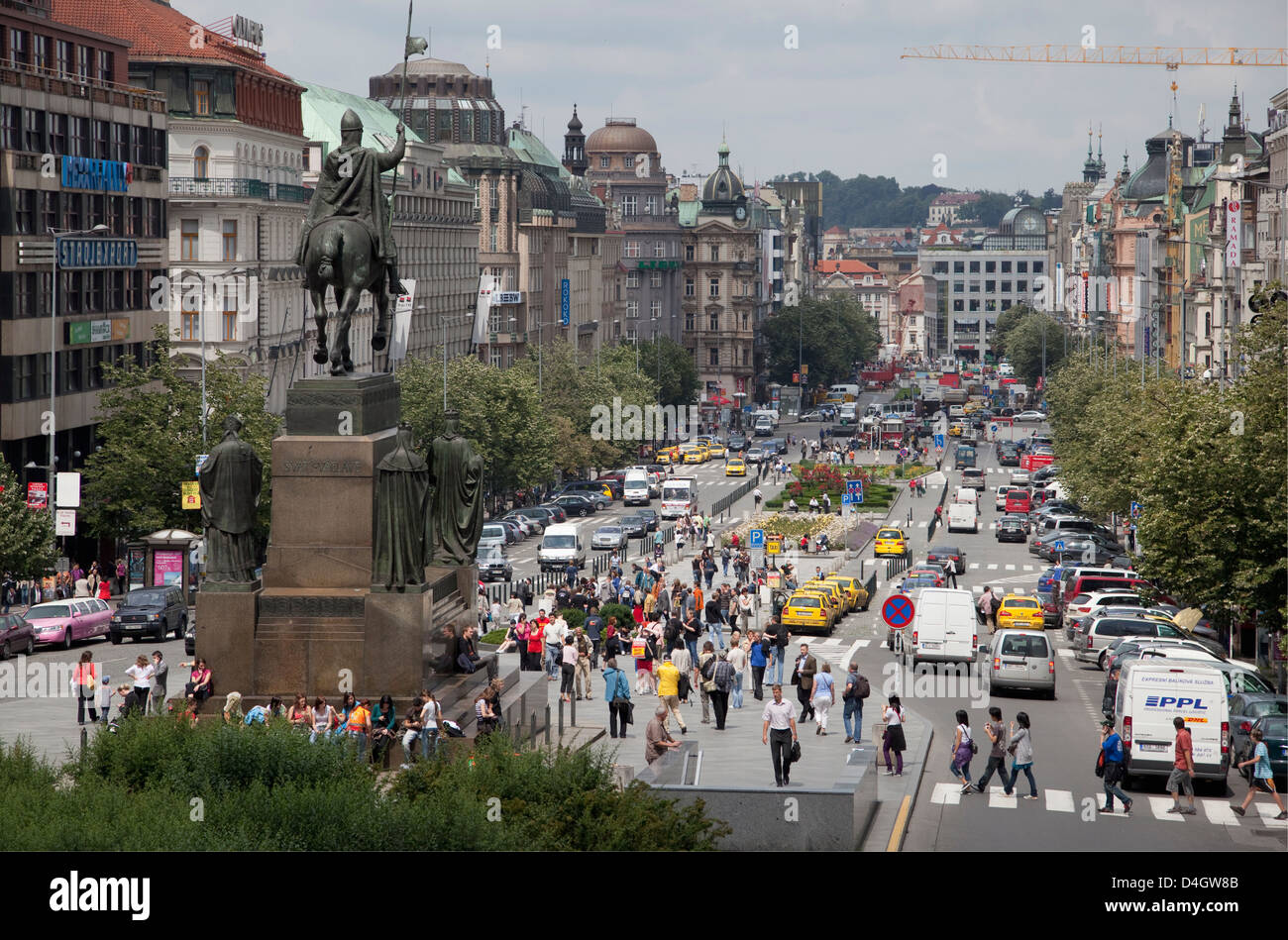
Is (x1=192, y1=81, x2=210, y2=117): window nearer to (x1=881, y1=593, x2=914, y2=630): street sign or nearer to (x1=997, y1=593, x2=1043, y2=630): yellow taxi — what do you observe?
(x1=997, y1=593, x2=1043, y2=630): yellow taxi

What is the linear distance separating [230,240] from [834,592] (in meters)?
38.3

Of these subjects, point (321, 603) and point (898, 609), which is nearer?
point (321, 603)

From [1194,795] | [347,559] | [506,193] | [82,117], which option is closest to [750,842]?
[347,559]

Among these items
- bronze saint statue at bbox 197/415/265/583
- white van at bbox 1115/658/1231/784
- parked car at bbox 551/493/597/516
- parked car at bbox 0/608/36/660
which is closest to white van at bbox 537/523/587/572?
parked car at bbox 551/493/597/516

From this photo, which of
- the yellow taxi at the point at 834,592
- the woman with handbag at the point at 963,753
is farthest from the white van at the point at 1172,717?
the yellow taxi at the point at 834,592

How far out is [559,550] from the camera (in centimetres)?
7662

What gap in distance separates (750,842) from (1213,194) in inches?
3962

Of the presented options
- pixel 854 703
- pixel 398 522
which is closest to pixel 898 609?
pixel 854 703

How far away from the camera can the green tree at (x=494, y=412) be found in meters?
95.2

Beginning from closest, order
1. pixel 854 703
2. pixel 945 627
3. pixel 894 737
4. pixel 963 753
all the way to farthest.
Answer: pixel 963 753 < pixel 894 737 < pixel 854 703 < pixel 945 627

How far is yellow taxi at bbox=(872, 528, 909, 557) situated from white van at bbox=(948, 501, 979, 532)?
45.5 ft

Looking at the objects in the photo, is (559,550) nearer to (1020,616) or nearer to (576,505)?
(1020,616)

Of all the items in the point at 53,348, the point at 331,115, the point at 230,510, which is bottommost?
the point at 230,510

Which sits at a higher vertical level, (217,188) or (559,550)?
(217,188)
